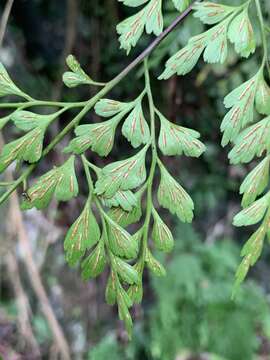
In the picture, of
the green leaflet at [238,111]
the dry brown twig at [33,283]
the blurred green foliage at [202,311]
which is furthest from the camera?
the blurred green foliage at [202,311]

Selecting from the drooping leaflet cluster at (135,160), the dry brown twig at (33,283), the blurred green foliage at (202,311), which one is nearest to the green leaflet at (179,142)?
the drooping leaflet cluster at (135,160)

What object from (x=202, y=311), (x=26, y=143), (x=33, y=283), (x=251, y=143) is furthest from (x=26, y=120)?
(x=202, y=311)

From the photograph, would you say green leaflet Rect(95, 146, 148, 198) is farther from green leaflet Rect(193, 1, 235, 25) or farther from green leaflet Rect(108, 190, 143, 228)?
green leaflet Rect(193, 1, 235, 25)

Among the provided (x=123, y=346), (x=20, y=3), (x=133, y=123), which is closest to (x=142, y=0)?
(x=133, y=123)

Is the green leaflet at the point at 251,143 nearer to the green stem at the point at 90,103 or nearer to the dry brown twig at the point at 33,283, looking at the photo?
the green stem at the point at 90,103

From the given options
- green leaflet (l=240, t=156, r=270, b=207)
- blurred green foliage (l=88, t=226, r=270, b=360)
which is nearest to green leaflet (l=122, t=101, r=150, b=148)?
green leaflet (l=240, t=156, r=270, b=207)

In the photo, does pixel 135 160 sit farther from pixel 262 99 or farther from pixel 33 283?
pixel 33 283
